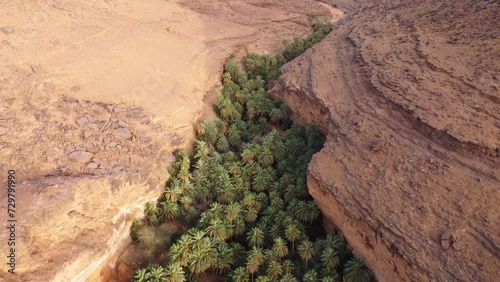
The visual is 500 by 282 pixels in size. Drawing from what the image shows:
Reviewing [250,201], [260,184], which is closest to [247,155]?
[260,184]

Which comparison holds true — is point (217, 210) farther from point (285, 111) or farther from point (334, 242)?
point (285, 111)

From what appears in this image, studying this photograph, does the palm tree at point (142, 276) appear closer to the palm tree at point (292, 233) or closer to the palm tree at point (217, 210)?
the palm tree at point (217, 210)

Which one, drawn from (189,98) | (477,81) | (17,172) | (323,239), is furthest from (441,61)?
(17,172)

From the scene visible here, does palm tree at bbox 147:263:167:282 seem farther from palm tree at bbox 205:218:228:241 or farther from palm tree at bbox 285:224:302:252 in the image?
palm tree at bbox 285:224:302:252

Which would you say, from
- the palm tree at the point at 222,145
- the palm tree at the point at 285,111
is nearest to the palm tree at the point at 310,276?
the palm tree at the point at 222,145

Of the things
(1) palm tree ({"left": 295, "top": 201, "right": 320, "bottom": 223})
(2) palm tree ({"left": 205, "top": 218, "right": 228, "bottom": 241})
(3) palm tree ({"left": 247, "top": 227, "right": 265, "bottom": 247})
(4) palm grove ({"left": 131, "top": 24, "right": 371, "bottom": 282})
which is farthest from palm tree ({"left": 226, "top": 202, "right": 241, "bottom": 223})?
(1) palm tree ({"left": 295, "top": 201, "right": 320, "bottom": 223})

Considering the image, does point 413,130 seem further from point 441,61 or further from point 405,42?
point 405,42
